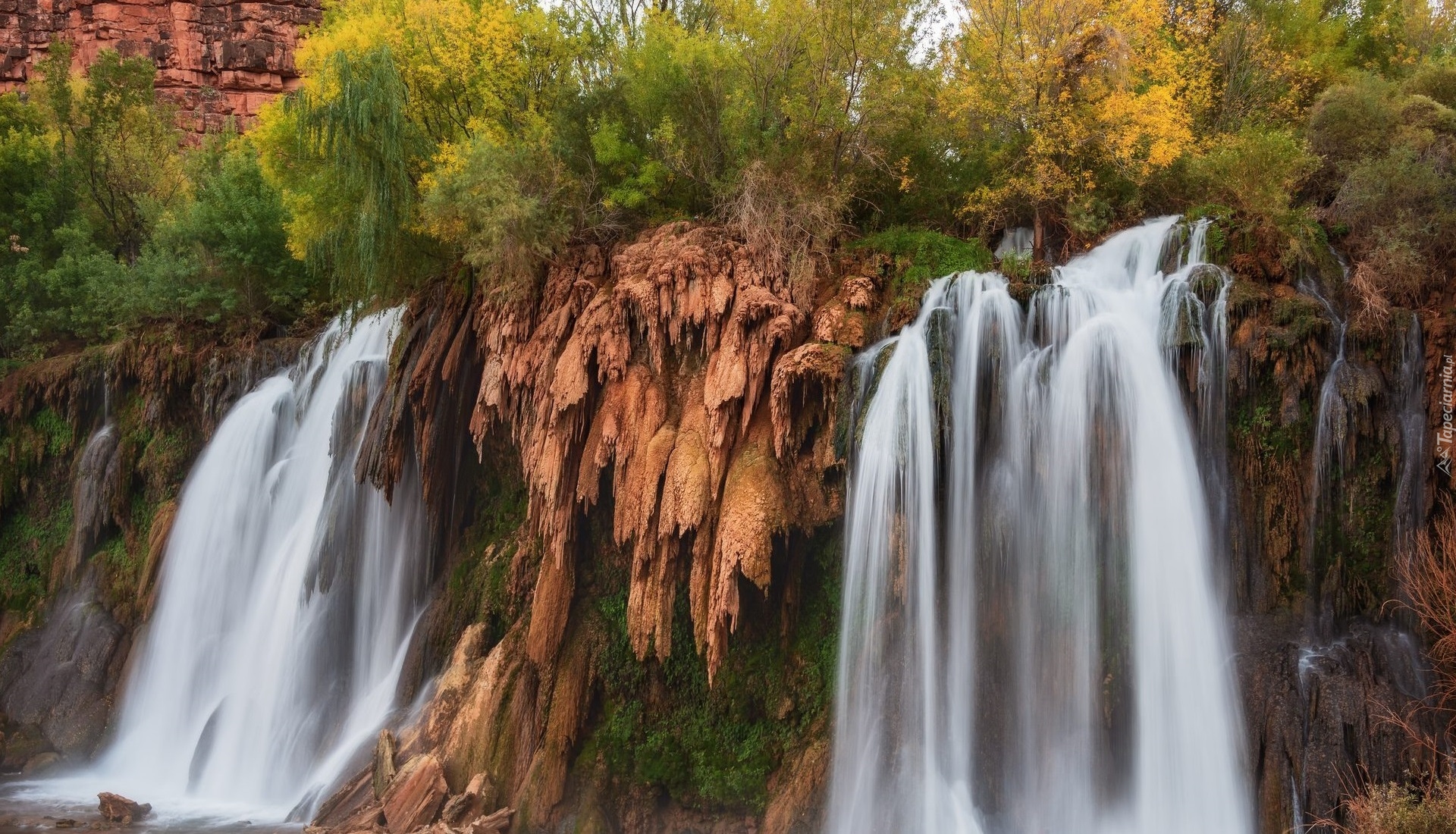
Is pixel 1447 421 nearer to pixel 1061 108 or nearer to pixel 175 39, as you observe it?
pixel 1061 108

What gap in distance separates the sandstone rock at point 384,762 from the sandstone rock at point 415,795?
0.12m

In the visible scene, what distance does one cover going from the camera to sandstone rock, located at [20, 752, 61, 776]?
1842cm

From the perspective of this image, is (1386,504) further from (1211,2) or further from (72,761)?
(72,761)

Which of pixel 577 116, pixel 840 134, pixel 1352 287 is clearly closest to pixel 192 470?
pixel 577 116

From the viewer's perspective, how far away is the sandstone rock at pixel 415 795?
13.2 meters

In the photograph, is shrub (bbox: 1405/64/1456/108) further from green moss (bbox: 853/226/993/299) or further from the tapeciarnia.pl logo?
green moss (bbox: 853/226/993/299)

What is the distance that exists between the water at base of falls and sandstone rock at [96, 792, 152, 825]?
0.41m

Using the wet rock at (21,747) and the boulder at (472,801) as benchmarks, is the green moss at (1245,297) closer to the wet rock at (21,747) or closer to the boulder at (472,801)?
the boulder at (472,801)

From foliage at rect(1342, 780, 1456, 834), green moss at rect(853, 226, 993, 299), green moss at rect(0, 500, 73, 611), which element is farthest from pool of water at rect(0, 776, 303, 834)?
foliage at rect(1342, 780, 1456, 834)

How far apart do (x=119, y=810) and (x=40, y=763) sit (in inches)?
197

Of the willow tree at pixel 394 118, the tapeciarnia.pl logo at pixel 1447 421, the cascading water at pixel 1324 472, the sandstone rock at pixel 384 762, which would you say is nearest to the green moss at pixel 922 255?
the cascading water at pixel 1324 472

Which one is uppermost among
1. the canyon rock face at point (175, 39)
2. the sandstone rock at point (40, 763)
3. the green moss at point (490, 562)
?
the canyon rock face at point (175, 39)

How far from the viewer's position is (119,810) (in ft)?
49.6

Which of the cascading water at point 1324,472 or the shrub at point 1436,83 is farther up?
the shrub at point 1436,83
